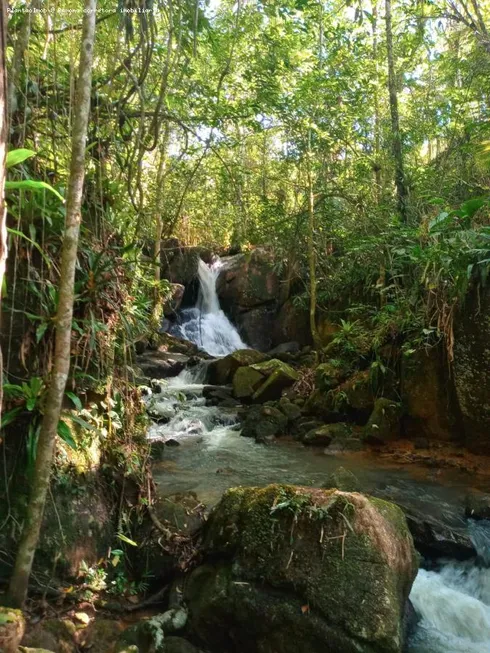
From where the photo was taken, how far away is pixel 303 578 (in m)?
2.98

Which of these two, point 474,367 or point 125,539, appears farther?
point 474,367

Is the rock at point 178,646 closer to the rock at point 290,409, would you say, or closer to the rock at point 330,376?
the rock at point 290,409

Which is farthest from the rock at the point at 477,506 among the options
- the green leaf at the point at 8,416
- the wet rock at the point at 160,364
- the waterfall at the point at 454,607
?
the wet rock at the point at 160,364

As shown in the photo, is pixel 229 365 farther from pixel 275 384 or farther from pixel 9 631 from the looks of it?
pixel 9 631

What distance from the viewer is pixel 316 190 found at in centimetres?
1120

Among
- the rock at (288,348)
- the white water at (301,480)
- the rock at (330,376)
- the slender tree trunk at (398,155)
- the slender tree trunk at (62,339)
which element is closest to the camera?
the slender tree trunk at (62,339)

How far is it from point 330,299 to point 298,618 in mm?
9353

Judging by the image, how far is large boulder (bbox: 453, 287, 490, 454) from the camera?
20.7ft

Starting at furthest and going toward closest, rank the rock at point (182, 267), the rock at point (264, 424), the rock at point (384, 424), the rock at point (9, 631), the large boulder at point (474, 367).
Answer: the rock at point (182, 267), the rock at point (264, 424), the rock at point (384, 424), the large boulder at point (474, 367), the rock at point (9, 631)

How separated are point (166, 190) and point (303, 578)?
10267 millimetres

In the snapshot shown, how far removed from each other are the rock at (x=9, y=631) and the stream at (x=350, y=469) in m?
2.60

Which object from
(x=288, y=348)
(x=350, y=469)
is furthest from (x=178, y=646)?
(x=288, y=348)

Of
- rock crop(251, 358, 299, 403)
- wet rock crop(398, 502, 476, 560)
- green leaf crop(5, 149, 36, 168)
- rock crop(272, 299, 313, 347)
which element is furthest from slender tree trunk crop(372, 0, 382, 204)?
green leaf crop(5, 149, 36, 168)

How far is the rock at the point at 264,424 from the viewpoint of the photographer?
827cm
